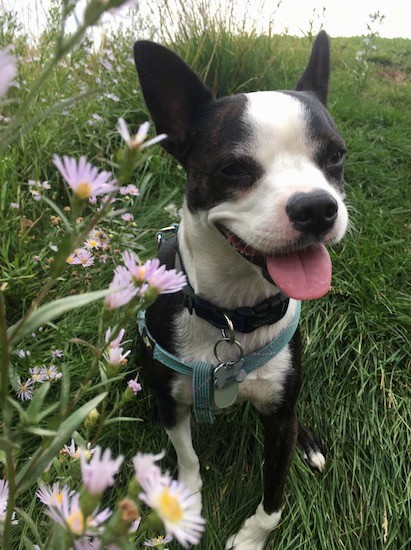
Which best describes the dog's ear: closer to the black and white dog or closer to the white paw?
the black and white dog

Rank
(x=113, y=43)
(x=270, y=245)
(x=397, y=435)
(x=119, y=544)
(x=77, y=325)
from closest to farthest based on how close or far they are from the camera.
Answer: (x=119, y=544) < (x=270, y=245) < (x=397, y=435) < (x=77, y=325) < (x=113, y=43)

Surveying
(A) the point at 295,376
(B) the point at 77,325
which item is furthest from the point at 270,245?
(B) the point at 77,325

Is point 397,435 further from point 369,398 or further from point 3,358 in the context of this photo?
point 3,358

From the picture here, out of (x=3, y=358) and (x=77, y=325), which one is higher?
(x=3, y=358)

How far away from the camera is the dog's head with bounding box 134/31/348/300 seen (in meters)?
1.39

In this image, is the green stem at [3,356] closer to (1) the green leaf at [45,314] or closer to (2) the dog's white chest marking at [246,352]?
(1) the green leaf at [45,314]

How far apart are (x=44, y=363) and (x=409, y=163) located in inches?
112

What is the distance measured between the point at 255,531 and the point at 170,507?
5.34 feet

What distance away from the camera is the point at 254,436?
210 centimetres

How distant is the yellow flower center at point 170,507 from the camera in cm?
37

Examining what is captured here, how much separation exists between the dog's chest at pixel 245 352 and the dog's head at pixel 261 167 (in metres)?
0.32

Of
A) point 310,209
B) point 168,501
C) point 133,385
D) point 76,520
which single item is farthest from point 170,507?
point 310,209

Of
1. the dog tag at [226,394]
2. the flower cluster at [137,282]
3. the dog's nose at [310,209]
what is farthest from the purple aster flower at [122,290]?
the dog tag at [226,394]

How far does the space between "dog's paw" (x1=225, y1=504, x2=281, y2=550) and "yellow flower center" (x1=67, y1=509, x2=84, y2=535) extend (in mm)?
1549
